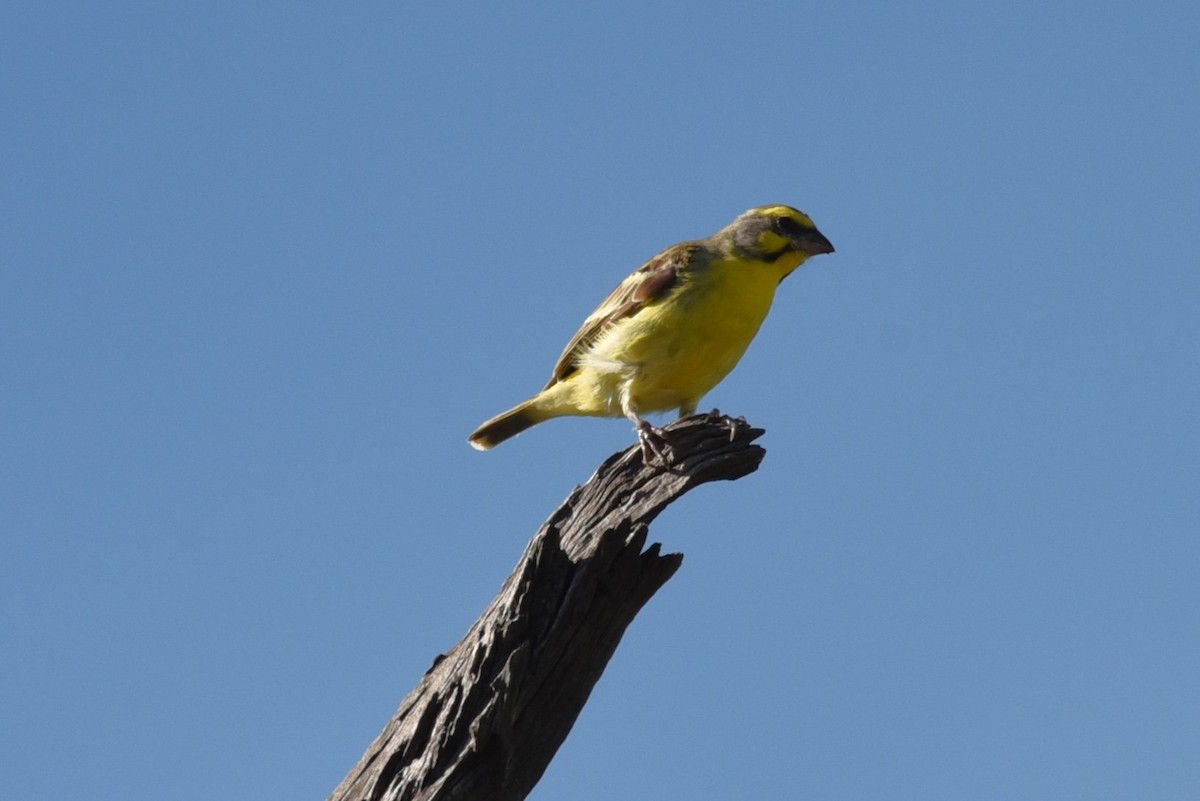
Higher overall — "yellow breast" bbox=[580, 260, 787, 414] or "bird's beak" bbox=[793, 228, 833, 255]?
"bird's beak" bbox=[793, 228, 833, 255]

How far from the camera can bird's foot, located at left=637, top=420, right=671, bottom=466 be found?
6293 millimetres

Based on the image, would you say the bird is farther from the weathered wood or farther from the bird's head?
the weathered wood

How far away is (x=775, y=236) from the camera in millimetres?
8836

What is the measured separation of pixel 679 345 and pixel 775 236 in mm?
1285

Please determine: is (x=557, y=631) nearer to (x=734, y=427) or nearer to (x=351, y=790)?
(x=351, y=790)

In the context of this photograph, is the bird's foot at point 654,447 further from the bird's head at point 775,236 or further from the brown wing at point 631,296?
the bird's head at point 775,236

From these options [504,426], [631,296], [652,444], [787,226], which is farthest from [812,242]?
[652,444]

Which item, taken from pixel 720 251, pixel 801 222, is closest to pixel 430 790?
pixel 720 251

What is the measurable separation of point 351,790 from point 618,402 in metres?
3.39

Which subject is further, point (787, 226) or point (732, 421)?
point (787, 226)

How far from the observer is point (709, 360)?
811cm

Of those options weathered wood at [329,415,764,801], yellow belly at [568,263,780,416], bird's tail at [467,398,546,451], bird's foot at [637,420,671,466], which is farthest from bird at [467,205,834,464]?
weathered wood at [329,415,764,801]

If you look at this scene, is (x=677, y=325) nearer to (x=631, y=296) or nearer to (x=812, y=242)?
(x=631, y=296)

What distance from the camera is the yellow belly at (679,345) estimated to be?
315 inches
